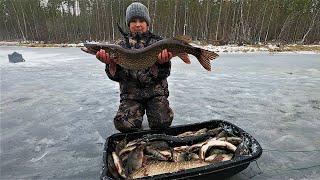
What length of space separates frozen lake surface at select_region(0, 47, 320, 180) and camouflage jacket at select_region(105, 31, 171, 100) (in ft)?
1.90

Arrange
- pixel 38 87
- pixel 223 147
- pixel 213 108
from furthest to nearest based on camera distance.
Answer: pixel 38 87
pixel 213 108
pixel 223 147

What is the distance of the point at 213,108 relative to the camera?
16.6 ft

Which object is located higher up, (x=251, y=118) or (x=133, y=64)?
(x=133, y=64)

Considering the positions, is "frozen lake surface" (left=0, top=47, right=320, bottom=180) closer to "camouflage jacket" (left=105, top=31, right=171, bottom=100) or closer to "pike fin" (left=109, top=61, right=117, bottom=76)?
"camouflage jacket" (left=105, top=31, right=171, bottom=100)

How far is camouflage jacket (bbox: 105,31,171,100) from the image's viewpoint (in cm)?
384

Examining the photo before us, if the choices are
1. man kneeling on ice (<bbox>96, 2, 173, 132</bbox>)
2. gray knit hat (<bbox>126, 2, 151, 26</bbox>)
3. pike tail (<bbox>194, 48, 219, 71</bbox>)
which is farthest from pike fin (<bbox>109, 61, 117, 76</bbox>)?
pike tail (<bbox>194, 48, 219, 71</bbox>)

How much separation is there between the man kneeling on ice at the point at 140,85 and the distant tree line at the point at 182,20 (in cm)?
2509

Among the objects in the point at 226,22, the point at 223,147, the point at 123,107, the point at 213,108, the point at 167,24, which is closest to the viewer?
the point at 223,147

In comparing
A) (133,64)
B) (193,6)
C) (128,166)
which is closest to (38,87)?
(133,64)

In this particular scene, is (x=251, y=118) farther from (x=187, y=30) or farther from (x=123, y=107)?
(x=187, y=30)

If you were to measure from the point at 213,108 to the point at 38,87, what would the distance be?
12.6 feet

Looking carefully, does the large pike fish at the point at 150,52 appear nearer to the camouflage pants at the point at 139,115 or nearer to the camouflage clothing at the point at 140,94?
the camouflage clothing at the point at 140,94

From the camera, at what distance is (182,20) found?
38.2m

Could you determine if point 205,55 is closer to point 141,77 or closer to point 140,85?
point 141,77
